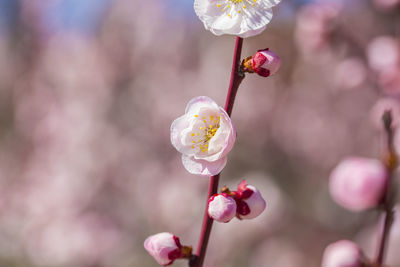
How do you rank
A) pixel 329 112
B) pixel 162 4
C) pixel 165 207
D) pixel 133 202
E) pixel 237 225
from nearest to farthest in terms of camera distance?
pixel 237 225
pixel 165 207
pixel 133 202
pixel 329 112
pixel 162 4

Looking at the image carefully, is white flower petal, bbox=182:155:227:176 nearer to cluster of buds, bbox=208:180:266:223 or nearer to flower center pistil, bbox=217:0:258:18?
cluster of buds, bbox=208:180:266:223

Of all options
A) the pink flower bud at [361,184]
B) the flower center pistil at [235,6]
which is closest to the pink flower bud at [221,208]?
the pink flower bud at [361,184]

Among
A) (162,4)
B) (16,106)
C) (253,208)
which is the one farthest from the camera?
(162,4)

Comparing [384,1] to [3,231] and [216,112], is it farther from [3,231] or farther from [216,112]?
[3,231]

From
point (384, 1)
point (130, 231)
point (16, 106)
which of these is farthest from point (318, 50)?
point (16, 106)

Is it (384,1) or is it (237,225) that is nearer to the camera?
(384,1)

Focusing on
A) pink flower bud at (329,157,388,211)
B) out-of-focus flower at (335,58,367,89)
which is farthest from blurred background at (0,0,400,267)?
pink flower bud at (329,157,388,211)
